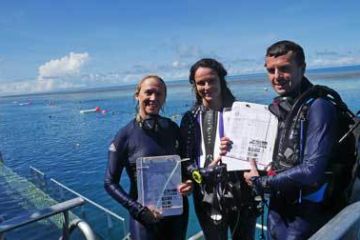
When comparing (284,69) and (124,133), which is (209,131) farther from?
(284,69)

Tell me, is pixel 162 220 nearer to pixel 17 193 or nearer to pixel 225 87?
pixel 225 87

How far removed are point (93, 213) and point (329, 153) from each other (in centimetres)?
622

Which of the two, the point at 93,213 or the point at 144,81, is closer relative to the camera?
the point at 144,81

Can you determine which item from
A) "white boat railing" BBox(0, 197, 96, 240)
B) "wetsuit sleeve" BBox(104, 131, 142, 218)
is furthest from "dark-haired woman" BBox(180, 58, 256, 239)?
"white boat railing" BBox(0, 197, 96, 240)

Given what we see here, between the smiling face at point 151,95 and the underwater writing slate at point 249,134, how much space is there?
66cm

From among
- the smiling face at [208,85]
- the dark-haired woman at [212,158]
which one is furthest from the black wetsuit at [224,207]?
the smiling face at [208,85]

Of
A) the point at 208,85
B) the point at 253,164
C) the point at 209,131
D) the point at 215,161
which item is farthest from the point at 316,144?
the point at 208,85

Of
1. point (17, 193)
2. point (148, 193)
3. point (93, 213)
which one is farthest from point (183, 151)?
point (17, 193)

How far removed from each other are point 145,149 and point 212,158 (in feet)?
1.94

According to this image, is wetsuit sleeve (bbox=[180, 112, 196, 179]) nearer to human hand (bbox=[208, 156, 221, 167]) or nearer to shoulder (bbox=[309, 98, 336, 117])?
human hand (bbox=[208, 156, 221, 167])

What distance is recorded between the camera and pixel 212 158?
3078 mm

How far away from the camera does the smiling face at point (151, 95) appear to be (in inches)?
122

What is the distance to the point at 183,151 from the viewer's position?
326cm

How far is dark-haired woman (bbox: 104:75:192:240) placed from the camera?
3076mm
